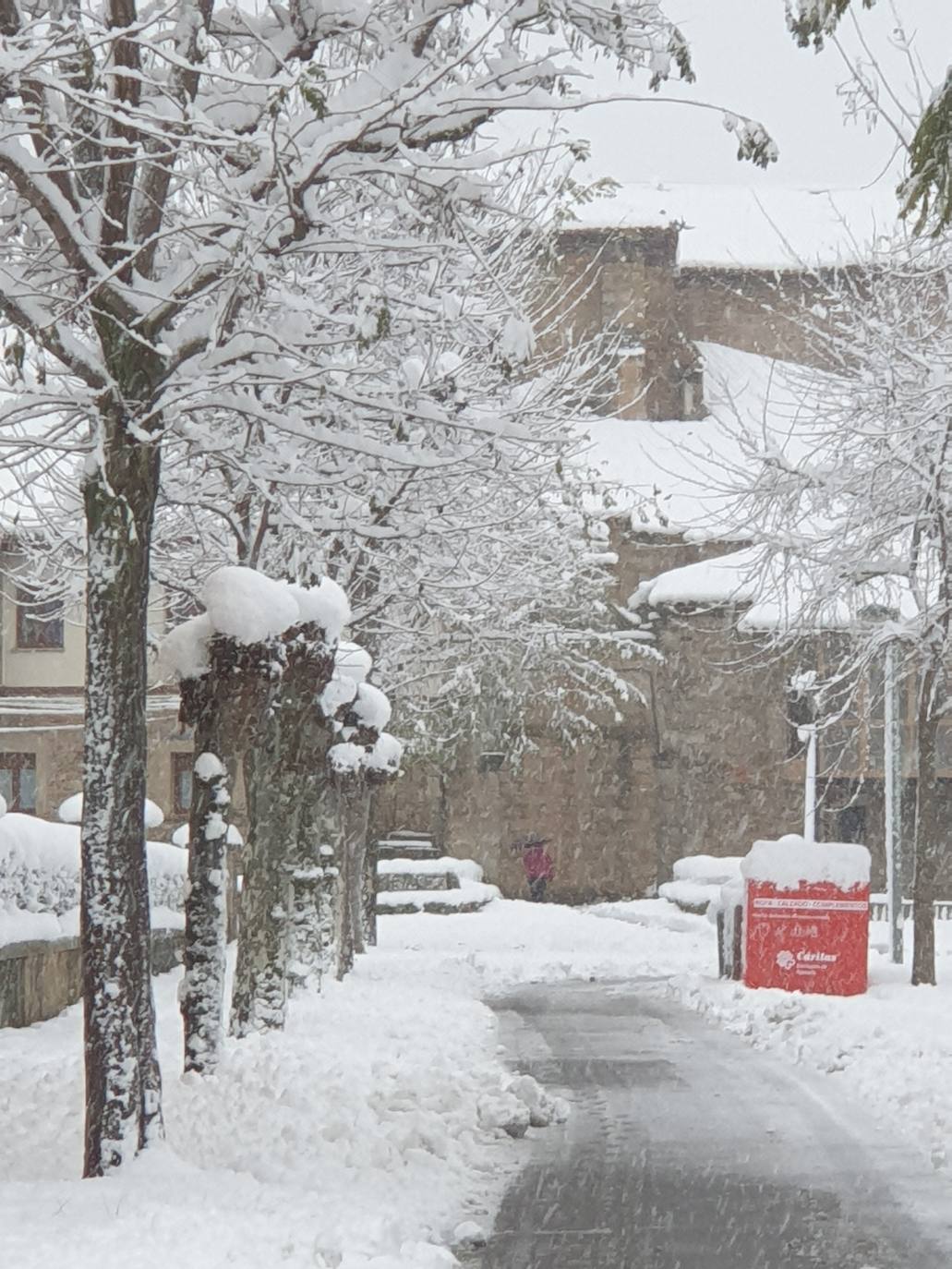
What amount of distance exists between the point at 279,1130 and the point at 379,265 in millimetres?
4623

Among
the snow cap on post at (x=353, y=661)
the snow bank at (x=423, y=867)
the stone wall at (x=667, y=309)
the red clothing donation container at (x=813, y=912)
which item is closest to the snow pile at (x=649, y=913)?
the snow bank at (x=423, y=867)

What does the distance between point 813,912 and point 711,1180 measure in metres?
9.24

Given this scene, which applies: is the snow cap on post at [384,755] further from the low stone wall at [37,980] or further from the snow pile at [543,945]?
the low stone wall at [37,980]

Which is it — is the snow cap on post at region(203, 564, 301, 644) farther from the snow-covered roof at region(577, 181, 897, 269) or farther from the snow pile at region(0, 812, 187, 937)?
the snow-covered roof at region(577, 181, 897, 269)

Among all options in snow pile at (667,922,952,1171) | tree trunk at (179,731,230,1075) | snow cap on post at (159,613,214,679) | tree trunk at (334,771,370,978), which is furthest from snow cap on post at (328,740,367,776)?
tree trunk at (179,731,230,1075)

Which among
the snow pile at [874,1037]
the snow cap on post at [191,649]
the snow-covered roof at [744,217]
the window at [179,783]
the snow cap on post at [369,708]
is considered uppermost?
the snow-covered roof at [744,217]

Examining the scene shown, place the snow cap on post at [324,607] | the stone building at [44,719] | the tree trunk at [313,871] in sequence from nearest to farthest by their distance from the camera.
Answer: the snow cap on post at [324,607], the tree trunk at [313,871], the stone building at [44,719]

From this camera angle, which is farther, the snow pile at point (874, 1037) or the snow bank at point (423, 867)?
the snow bank at point (423, 867)

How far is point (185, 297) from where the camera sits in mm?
8242

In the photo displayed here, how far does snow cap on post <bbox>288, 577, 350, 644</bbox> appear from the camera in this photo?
1313 centimetres

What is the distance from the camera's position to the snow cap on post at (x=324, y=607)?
1313cm

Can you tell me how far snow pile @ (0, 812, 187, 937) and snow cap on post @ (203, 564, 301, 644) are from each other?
A: 4.42 metres

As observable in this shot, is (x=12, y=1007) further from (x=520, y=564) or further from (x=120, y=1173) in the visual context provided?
(x=520, y=564)

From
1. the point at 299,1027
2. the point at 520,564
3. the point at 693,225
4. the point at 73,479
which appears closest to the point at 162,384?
the point at 299,1027
